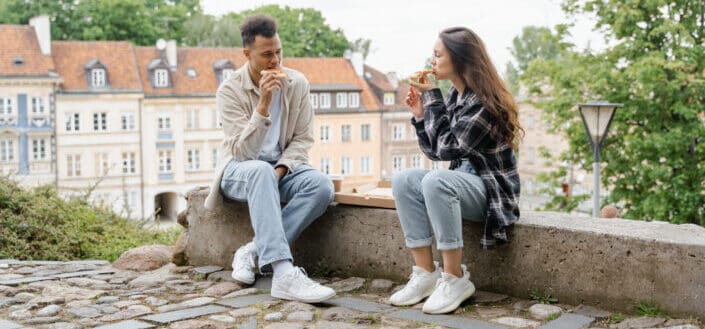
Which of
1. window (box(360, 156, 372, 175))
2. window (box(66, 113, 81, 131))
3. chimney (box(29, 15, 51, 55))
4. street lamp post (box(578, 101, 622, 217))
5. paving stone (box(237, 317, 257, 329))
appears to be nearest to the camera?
paving stone (box(237, 317, 257, 329))

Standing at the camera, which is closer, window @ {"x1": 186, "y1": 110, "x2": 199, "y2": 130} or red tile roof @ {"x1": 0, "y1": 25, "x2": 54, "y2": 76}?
red tile roof @ {"x1": 0, "y1": 25, "x2": 54, "y2": 76}

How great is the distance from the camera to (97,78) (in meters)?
42.3

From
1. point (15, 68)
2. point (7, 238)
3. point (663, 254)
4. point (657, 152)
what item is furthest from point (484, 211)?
point (15, 68)

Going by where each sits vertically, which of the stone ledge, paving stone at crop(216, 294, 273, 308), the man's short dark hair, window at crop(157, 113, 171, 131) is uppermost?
window at crop(157, 113, 171, 131)

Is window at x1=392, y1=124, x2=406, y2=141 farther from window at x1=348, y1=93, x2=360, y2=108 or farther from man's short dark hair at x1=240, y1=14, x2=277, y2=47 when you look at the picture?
man's short dark hair at x1=240, y1=14, x2=277, y2=47

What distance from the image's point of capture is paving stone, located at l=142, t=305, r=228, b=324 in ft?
13.0

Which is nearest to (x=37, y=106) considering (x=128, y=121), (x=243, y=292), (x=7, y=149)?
(x=7, y=149)

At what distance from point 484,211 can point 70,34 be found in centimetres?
4456

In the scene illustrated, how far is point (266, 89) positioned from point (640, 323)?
210 cm

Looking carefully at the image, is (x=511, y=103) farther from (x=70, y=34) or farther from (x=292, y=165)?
(x=70, y=34)

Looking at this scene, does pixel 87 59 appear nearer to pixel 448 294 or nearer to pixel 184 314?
pixel 184 314

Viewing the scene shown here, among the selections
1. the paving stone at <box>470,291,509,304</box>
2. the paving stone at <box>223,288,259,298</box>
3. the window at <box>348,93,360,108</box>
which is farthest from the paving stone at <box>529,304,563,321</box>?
the window at <box>348,93,360,108</box>

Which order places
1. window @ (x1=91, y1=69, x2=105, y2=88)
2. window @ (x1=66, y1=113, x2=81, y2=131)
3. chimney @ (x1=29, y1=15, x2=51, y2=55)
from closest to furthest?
chimney @ (x1=29, y1=15, x2=51, y2=55)
window @ (x1=91, y1=69, x2=105, y2=88)
window @ (x1=66, y1=113, x2=81, y2=131)

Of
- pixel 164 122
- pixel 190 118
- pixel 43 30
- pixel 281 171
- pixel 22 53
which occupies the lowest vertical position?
pixel 281 171
